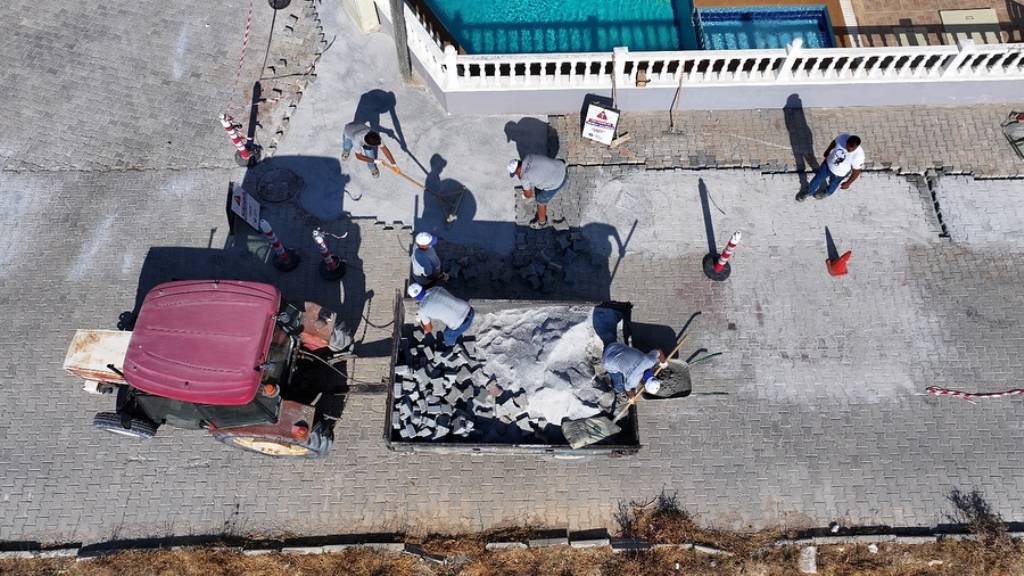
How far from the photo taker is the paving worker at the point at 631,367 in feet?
29.2

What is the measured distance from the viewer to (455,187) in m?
11.7

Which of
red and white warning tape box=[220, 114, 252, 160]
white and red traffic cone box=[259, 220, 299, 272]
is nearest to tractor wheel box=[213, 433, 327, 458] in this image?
white and red traffic cone box=[259, 220, 299, 272]

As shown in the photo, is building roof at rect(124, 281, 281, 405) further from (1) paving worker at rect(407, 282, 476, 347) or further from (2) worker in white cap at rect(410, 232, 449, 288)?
(2) worker in white cap at rect(410, 232, 449, 288)

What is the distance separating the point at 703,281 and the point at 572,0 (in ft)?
23.8

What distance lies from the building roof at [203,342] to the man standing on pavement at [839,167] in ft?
29.3

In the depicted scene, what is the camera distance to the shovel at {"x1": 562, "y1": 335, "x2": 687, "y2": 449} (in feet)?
29.6

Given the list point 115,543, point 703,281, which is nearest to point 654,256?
point 703,281

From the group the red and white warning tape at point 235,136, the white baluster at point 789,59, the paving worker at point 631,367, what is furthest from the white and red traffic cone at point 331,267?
the white baluster at point 789,59

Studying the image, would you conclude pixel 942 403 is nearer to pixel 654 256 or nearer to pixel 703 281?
pixel 703 281

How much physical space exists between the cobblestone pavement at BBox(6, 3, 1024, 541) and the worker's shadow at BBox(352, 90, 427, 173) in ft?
3.72

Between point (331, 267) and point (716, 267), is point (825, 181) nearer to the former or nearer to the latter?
point (716, 267)

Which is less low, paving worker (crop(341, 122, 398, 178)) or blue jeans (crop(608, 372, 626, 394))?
paving worker (crop(341, 122, 398, 178))

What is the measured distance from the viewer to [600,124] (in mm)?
11500

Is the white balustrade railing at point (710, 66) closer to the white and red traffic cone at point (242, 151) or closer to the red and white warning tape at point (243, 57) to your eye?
the red and white warning tape at point (243, 57)
